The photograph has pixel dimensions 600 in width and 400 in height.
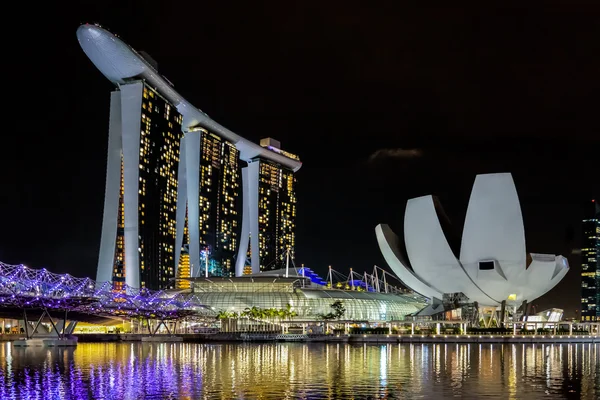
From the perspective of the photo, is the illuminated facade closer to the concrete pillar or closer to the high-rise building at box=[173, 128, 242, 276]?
the high-rise building at box=[173, 128, 242, 276]

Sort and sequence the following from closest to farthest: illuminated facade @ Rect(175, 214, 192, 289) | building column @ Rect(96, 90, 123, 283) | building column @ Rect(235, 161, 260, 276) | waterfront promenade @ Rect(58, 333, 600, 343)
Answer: waterfront promenade @ Rect(58, 333, 600, 343), building column @ Rect(96, 90, 123, 283), illuminated facade @ Rect(175, 214, 192, 289), building column @ Rect(235, 161, 260, 276)

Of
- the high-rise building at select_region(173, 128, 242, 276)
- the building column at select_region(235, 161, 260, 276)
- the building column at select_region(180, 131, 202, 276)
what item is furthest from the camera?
the building column at select_region(235, 161, 260, 276)

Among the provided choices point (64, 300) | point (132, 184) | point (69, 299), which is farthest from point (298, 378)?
point (132, 184)

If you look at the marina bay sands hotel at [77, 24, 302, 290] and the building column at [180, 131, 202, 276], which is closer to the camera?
the marina bay sands hotel at [77, 24, 302, 290]

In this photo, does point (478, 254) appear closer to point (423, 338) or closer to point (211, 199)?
point (423, 338)

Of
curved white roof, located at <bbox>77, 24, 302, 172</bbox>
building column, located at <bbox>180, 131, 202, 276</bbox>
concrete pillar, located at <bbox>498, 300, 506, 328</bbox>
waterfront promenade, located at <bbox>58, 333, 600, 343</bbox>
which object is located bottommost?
waterfront promenade, located at <bbox>58, 333, 600, 343</bbox>

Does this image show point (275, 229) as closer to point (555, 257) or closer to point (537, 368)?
point (555, 257)

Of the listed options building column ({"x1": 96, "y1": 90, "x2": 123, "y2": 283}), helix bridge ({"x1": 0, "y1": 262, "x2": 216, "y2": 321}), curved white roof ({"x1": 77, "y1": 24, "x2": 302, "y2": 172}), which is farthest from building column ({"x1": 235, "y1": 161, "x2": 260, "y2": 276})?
helix bridge ({"x1": 0, "y1": 262, "x2": 216, "y2": 321})
